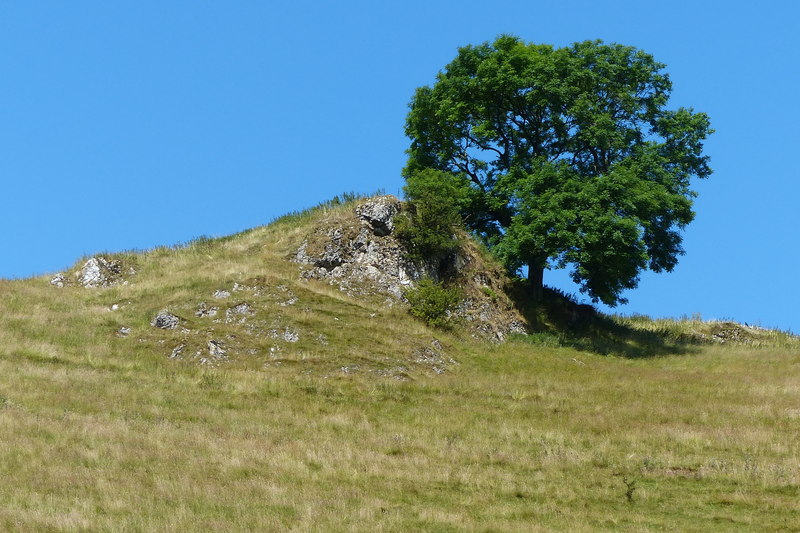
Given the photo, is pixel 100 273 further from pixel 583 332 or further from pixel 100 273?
pixel 583 332

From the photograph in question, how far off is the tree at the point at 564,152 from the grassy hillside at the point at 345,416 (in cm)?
524

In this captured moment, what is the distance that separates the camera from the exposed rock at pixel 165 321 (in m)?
39.0

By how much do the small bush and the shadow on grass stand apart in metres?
5.01

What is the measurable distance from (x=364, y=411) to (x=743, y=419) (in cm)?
1295

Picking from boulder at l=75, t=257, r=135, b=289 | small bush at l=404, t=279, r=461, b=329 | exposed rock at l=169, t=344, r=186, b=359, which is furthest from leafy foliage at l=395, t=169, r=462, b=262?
boulder at l=75, t=257, r=135, b=289

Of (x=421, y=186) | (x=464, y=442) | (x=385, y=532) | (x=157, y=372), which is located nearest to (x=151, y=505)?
(x=385, y=532)

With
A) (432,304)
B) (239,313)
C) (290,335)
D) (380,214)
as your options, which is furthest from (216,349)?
(380,214)

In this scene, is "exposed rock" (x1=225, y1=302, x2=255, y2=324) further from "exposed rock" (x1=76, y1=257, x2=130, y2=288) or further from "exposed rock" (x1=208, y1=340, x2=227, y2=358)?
"exposed rock" (x1=76, y1=257, x2=130, y2=288)

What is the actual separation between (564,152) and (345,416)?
28054 mm

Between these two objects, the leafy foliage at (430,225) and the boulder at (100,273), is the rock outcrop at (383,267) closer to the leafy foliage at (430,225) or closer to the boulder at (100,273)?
the leafy foliage at (430,225)

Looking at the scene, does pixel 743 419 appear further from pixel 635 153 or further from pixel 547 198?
pixel 635 153

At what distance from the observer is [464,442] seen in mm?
25453

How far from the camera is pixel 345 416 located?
28.3m

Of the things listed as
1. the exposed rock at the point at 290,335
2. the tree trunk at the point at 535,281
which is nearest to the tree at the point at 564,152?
the tree trunk at the point at 535,281
